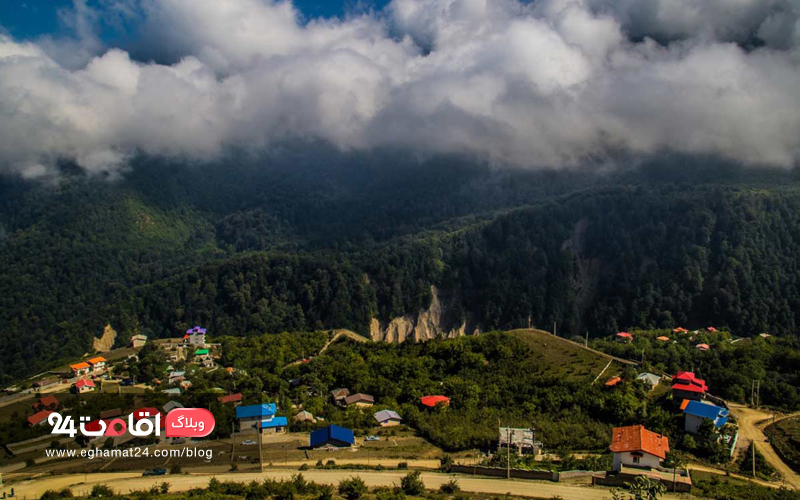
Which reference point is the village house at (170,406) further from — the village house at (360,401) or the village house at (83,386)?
the village house at (83,386)

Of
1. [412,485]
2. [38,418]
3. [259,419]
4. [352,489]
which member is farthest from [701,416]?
[38,418]

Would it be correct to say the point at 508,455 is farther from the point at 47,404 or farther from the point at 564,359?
the point at 47,404

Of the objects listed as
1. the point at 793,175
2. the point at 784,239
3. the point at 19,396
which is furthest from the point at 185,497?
the point at 793,175

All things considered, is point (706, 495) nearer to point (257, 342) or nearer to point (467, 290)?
point (257, 342)

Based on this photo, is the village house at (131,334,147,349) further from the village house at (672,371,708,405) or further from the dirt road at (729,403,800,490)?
the dirt road at (729,403,800,490)

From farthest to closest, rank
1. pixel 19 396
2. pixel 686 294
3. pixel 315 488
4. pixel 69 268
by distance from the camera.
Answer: pixel 69 268
pixel 686 294
pixel 19 396
pixel 315 488

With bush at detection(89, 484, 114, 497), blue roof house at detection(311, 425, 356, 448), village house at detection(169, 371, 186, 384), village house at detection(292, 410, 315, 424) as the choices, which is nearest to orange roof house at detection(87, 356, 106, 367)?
village house at detection(169, 371, 186, 384)
